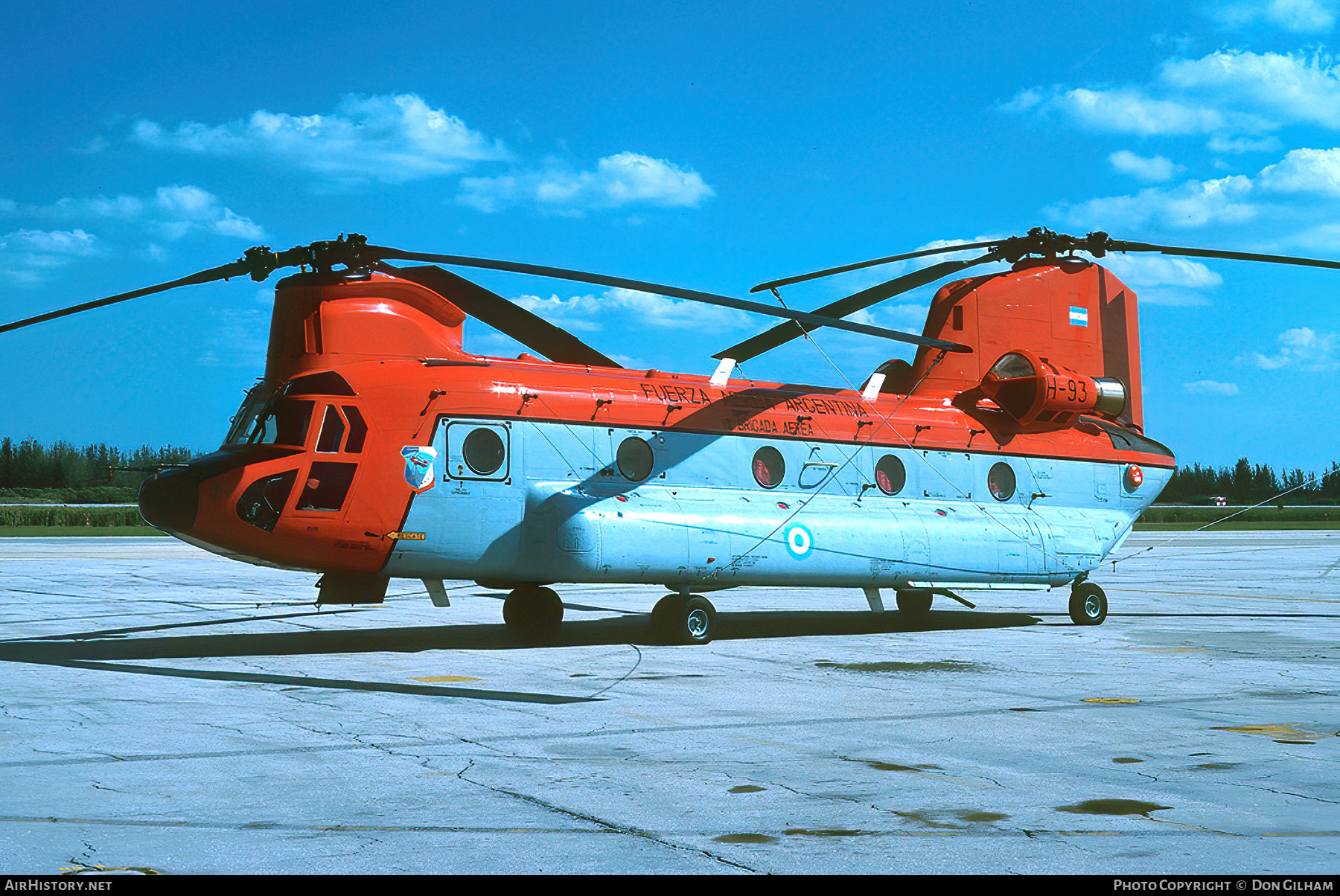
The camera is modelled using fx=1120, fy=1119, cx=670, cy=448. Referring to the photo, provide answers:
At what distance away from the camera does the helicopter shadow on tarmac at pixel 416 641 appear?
11.2 m

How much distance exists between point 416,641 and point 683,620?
3.58m

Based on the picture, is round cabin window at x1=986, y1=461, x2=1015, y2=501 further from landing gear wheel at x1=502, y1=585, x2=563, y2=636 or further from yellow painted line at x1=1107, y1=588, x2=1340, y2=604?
landing gear wheel at x1=502, y1=585, x2=563, y2=636

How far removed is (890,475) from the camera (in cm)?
1723

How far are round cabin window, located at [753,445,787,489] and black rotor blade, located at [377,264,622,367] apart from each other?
100 inches

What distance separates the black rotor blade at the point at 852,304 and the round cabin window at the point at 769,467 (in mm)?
1606

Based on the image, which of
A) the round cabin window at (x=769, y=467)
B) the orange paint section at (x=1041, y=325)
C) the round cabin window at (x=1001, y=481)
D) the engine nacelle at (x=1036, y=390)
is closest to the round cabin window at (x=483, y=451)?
the round cabin window at (x=769, y=467)

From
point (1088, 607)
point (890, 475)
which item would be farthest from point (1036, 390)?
point (1088, 607)

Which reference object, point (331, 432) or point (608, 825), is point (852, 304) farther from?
point (608, 825)

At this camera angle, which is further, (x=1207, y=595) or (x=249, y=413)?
(x=1207, y=595)

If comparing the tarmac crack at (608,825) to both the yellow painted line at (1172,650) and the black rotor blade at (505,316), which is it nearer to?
the black rotor blade at (505,316)

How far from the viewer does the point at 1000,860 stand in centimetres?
516

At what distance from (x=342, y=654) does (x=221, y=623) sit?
14.8 feet

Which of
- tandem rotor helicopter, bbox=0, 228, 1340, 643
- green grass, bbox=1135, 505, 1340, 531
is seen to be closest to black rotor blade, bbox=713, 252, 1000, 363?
tandem rotor helicopter, bbox=0, 228, 1340, 643
